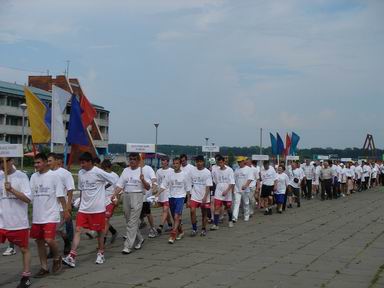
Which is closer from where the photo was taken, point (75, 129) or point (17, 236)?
point (17, 236)

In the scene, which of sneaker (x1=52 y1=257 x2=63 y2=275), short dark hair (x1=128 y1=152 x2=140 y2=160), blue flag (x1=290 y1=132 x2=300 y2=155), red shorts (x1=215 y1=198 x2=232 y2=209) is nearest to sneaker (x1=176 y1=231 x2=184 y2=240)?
red shorts (x1=215 y1=198 x2=232 y2=209)

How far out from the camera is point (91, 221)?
366 inches

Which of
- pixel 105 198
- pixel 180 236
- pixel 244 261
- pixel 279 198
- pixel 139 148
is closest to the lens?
pixel 244 261

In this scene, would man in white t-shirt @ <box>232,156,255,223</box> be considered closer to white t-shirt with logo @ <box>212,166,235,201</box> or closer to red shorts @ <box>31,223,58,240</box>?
white t-shirt with logo @ <box>212,166,235,201</box>

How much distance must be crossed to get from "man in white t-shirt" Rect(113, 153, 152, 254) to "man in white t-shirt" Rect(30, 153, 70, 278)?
80.4 inches

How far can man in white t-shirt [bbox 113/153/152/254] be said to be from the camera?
Answer: 10.2m

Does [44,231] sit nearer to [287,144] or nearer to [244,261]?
[244,261]

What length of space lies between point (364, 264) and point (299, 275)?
1607 millimetres

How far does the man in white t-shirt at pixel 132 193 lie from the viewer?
402 inches

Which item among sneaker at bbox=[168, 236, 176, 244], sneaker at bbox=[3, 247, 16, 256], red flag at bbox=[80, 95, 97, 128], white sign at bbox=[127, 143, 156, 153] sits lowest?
sneaker at bbox=[3, 247, 16, 256]

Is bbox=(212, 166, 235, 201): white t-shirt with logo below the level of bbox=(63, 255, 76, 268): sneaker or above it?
above

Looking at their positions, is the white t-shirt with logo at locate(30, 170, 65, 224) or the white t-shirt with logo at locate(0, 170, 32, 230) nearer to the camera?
the white t-shirt with logo at locate(0, 170, 32, 230)

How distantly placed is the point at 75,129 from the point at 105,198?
467cm

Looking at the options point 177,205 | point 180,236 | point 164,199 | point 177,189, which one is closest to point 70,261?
point 177,205
